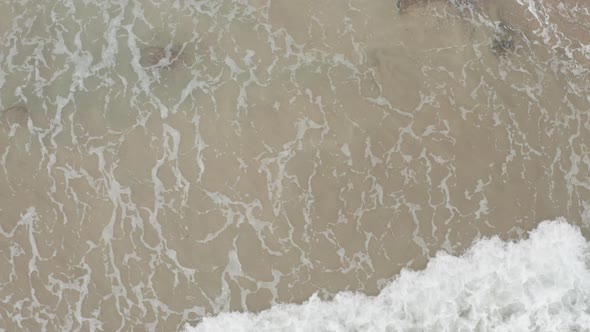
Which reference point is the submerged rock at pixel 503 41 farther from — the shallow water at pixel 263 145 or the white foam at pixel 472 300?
the white foam at pixel 472 300

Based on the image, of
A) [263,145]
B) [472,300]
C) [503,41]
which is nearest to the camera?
[472,300]

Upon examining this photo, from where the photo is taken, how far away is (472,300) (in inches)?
499

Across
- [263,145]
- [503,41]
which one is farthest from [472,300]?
[503,41]

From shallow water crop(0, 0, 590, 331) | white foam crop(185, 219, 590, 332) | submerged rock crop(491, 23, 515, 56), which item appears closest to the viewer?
white foam crop(185, 219, 590, 332)

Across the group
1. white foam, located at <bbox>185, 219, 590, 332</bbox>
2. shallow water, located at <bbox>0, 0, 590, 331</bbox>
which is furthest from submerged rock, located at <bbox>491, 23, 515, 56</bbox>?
white foam, located at <bbox>185, 219, 590, 332</bbox>

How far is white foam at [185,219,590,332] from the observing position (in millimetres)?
12523

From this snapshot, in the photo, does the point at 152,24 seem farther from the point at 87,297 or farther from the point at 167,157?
the point at 87,297

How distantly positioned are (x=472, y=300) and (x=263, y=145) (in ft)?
22.8

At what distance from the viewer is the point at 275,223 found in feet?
44.1

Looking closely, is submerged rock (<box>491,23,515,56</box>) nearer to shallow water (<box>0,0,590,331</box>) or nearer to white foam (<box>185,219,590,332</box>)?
shallow water (<box>0,0,590,331</box>)

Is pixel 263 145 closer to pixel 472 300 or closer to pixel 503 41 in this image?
pixel 472 300

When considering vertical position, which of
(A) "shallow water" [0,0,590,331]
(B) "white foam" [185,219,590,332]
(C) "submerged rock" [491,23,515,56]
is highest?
(C) "submerged rock" [491,23,515,56]

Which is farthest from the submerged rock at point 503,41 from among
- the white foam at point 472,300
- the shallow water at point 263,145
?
the white foam at point 472,300

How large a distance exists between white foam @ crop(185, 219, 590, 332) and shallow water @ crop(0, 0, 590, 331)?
40cm
